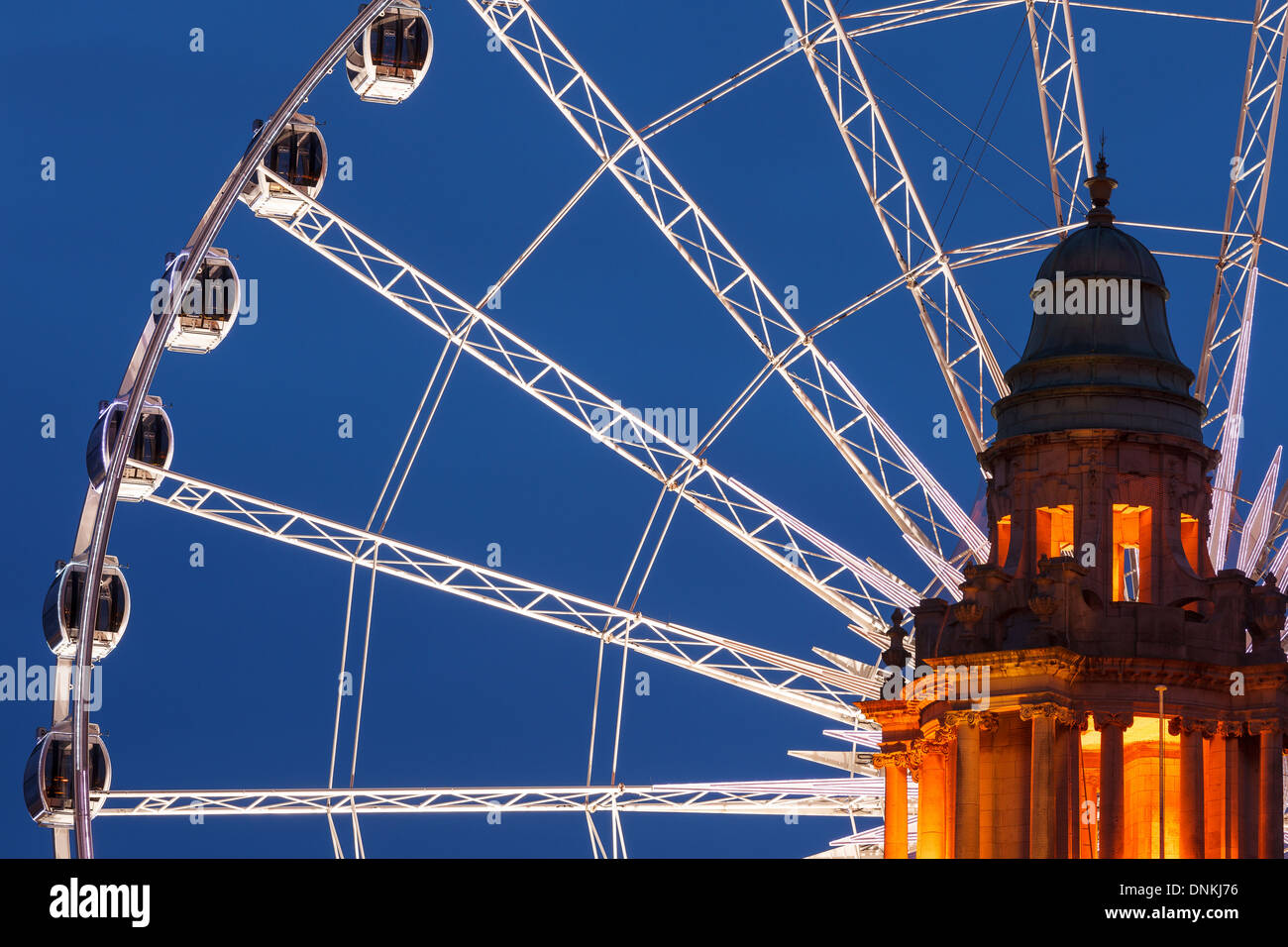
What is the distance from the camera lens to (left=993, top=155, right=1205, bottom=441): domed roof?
6175cm

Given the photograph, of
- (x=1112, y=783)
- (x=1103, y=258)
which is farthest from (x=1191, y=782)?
(x=1103, y=258)

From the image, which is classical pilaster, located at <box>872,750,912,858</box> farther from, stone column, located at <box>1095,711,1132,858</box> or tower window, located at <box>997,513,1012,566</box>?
tower window, located at <box>997,513,1012,566</box>

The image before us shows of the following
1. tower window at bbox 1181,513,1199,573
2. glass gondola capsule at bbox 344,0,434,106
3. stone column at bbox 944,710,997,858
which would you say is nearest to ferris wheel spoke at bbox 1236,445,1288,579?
tower window at bbox 1181,513,1199,573

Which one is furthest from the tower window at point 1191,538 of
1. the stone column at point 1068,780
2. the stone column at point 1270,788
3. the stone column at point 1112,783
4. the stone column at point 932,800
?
the stone column at point 932,800

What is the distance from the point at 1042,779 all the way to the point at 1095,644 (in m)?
3.50

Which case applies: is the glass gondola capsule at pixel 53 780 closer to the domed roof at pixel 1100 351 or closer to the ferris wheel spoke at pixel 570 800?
the ferris wheel spoke at pixel 570 800

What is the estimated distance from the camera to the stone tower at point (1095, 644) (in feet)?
193

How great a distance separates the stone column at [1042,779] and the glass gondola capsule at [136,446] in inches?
888

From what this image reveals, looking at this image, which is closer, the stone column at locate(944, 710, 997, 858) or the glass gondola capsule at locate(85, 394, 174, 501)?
the stone column at locate(944, 710, 997, 858)

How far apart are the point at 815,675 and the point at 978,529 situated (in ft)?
17.9

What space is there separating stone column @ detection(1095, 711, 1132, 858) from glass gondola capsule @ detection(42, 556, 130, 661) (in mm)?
23228

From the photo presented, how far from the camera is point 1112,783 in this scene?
193 ft
